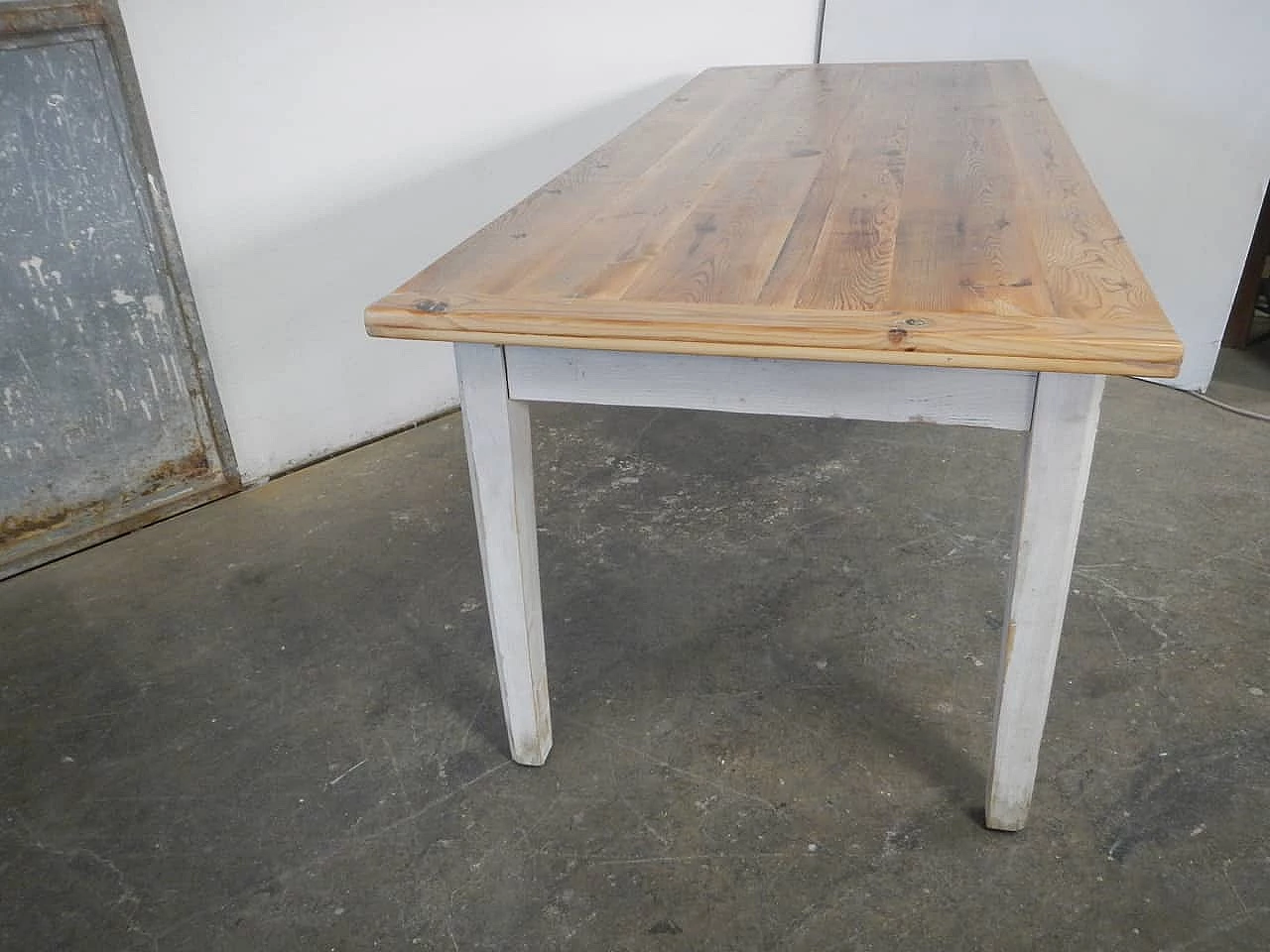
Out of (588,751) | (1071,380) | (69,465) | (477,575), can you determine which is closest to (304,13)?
(69,465)

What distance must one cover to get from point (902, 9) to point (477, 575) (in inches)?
80.7

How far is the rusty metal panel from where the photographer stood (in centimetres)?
183

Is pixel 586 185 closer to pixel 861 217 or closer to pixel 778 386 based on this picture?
pixel 861 217

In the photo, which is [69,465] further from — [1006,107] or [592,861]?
[1006,107]

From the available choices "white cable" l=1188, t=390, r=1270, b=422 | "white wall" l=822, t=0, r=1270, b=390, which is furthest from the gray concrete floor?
"white wall" l=822, t=0, r=1270, b=390

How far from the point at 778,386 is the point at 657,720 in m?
0.69

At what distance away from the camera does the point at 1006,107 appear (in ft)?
6.83

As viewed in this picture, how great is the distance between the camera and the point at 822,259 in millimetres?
1245

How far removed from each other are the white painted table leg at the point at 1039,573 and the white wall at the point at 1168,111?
1.55 m

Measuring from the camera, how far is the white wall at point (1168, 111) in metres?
2.44

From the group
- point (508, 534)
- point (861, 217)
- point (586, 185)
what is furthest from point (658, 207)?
point (508, 534)

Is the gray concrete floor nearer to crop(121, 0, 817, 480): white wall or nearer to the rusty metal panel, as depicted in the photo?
the rusty metal panel

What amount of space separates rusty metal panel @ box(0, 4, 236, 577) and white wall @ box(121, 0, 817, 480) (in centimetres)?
7

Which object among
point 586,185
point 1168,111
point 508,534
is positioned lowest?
point 508,534
